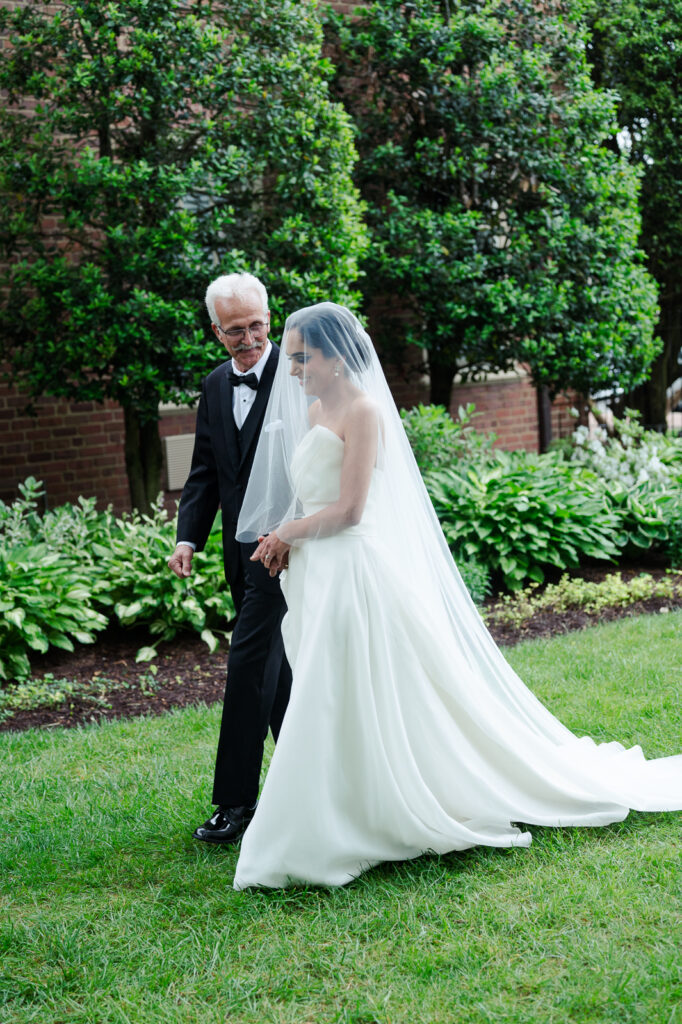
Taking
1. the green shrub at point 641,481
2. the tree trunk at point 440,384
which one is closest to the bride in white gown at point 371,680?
the green shrub at point 641,481

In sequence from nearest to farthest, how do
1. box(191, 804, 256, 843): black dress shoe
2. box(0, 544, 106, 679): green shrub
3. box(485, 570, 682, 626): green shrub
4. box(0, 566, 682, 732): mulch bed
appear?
box(191, 804, 256, 843): black dress shoe < box(0, 566, 682, 732): mulch bed < box(0, 544, 106, 679): green shrub < box(485, 570, 682, 626): green shrub

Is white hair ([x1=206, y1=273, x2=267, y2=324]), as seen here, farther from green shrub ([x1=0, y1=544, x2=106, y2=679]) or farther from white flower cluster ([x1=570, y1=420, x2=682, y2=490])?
white flower cluster ([x1=570, y1=420, x2=682, y2=490])

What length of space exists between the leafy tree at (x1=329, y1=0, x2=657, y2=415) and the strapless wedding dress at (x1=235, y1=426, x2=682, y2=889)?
19.7 ft

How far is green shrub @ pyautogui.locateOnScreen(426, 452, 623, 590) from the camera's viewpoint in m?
7.97

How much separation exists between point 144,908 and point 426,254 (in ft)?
23.4

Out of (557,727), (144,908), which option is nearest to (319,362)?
(557,727)

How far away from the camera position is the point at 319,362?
380 centimetres

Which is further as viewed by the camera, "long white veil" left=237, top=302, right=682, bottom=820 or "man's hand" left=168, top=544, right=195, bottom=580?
"man's hand" left=168, top=544, right=195, bottom=580

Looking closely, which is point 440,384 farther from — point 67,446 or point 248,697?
point 248,697

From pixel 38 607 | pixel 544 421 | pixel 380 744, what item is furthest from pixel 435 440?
pixel 380 744

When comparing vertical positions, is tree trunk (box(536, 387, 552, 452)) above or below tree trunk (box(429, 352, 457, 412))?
below

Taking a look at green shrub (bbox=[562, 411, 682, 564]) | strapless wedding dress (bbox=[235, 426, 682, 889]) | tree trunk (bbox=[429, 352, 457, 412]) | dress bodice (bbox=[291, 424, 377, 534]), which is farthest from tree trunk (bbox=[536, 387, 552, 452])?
dress bodice (bbox=[291, 424, 377, 534])

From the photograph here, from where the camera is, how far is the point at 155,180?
7.44 metres

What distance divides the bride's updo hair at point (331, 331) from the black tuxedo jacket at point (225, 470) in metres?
0.50
